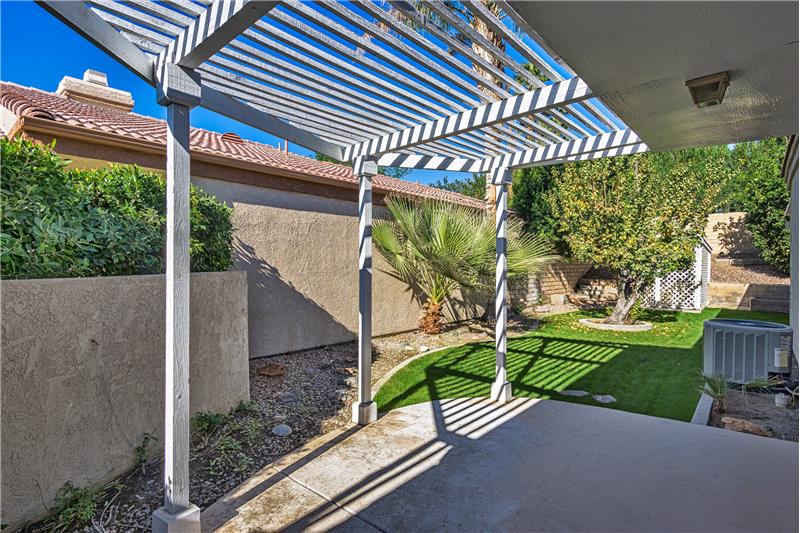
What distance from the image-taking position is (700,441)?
170 inches

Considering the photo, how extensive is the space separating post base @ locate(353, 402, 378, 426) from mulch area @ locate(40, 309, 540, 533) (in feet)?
0.45

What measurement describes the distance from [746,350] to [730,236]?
1683cm

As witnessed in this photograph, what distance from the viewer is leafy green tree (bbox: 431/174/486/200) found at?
2991 centimetres

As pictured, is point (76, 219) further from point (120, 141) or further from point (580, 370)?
point (580, 370)

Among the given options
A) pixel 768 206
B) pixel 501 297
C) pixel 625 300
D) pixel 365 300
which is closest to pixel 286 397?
pixel 365 300

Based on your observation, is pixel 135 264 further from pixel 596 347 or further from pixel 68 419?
pixel 596 347

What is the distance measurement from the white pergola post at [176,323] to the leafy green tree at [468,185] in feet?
83.6

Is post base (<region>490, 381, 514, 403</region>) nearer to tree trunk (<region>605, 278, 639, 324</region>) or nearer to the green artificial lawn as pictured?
the green artificial lawn

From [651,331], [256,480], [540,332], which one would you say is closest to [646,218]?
[651,331]

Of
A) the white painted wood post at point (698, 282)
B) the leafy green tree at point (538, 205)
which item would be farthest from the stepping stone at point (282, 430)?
the white painted wood post at point (698, 282)

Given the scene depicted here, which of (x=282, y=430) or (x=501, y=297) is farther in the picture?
(x=501, y=297)

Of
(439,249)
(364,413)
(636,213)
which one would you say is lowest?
(364,413)

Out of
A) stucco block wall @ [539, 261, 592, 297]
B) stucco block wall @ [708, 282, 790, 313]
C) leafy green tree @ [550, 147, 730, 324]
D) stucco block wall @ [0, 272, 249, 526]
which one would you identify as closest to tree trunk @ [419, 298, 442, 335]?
leafy green tree @ [550, 147, 730, 324]

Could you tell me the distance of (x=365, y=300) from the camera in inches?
197
